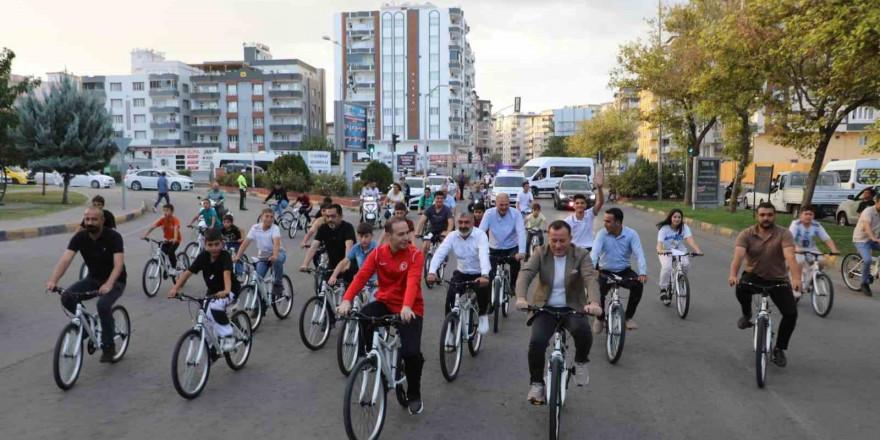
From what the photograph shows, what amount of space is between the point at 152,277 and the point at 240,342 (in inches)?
203

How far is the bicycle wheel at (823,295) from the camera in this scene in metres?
9.55

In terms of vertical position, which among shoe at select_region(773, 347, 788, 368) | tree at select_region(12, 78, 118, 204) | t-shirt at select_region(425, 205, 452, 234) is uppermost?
tree at select_region(12, 78, 118, 204)

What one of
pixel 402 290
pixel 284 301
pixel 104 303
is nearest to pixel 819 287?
pixel 402 290

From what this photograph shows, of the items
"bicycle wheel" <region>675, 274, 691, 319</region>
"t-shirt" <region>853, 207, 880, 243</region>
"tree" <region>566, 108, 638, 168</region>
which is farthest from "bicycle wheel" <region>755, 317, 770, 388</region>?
"tree" <region>566, 108, 638, 168</region>

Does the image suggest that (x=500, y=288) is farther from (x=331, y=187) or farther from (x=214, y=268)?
(x=331, y=187)

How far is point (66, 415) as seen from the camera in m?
5.49

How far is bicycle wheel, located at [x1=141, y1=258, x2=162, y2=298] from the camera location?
11062 millimetres

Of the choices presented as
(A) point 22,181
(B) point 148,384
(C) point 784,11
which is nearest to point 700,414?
(B) point 148,384

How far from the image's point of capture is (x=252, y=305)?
28.6 ft

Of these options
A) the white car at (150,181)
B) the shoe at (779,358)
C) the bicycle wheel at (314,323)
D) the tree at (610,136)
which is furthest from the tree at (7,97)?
the tree at (610,136)

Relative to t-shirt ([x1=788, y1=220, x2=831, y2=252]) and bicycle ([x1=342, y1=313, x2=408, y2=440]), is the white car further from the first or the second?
bicycle ([x1=342, y1=313, x2=408, y2=440])

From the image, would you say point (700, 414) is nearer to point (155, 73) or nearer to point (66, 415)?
point (66, 415)

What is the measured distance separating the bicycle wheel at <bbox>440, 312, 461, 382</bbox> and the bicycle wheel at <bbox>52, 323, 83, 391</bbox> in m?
3.29

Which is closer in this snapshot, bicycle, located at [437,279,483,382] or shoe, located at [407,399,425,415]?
shoe, located at [407,399,425,415]
